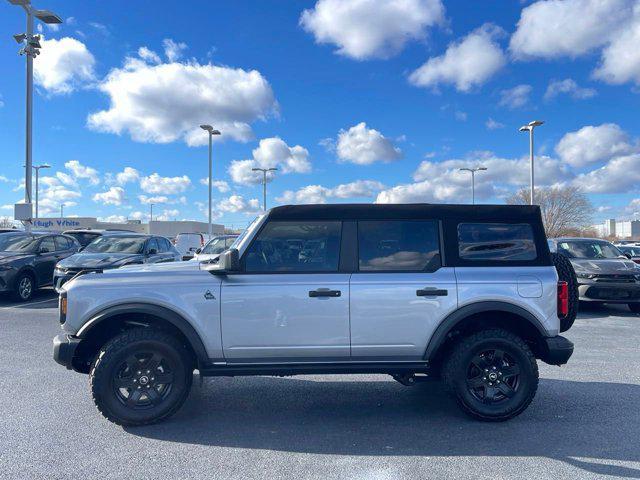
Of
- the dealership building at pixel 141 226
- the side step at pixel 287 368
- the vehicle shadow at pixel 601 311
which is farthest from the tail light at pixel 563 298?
the dealership building at pixel 141 226

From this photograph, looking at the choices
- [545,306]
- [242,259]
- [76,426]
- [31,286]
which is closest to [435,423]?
[545,306]

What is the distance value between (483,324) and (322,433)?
5.78 feet

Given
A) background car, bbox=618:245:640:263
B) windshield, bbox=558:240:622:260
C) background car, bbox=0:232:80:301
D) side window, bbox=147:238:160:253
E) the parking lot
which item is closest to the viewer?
the parking lot

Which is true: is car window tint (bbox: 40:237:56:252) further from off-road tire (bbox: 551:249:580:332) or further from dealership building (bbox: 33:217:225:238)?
dealership building (bbox: 33:217:225:238)

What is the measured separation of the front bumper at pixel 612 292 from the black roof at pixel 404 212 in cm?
659

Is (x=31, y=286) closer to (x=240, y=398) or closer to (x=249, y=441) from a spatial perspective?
(x=240, y=398)

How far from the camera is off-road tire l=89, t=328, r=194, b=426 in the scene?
13.2 ft

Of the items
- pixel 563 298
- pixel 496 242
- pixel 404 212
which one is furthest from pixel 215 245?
pixel 563 298

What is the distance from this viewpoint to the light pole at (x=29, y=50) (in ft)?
48.1

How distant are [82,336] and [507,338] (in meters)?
3.69

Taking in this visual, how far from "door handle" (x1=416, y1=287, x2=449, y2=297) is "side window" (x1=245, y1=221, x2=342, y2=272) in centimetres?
76

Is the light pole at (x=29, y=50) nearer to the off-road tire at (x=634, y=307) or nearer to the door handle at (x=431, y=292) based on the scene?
the door handle at (x=431, y=292)

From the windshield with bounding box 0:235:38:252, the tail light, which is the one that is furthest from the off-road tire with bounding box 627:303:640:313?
the windshield with bounding box 0:235:38:252

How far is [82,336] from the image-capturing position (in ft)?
13.5
